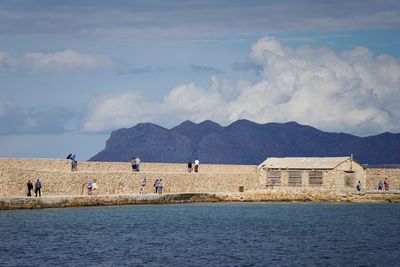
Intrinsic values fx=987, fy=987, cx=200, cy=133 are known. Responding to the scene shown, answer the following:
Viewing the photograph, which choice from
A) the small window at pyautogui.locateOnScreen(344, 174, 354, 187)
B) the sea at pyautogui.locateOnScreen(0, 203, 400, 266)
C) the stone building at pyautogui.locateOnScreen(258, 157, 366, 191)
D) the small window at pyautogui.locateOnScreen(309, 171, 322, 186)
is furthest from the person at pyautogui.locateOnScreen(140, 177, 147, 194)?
the small window at pyautogui.locateOnScreen(344, 174, 354, 187)

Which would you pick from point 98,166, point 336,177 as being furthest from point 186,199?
point 336,177

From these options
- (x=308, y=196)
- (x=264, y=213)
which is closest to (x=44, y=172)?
(x=264, y=213)

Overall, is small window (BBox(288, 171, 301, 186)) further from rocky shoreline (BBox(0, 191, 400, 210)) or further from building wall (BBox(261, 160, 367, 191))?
rocky shoreline (BBox(0, 191, 400, 210))

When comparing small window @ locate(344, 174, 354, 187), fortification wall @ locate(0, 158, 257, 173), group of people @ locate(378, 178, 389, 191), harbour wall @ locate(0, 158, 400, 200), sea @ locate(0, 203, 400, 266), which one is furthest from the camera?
group of people @ locate(378, 178, 389, 191)

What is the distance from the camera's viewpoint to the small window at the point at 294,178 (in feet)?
230

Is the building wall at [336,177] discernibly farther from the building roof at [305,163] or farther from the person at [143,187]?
the person at [143,187]

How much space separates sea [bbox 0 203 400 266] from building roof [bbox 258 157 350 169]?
31.0ft

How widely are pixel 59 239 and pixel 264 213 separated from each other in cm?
1934

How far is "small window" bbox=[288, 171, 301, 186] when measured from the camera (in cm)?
7000

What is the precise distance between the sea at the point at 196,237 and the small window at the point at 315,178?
29.4ft

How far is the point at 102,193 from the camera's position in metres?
57.8

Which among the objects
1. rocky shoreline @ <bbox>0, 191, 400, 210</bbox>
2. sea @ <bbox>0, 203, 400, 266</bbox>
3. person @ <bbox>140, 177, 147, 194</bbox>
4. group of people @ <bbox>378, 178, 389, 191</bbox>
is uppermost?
group of people @ <bbox>378, 178, 389, 191</bbox>

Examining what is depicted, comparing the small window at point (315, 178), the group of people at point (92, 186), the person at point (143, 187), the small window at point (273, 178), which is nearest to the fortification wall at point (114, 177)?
the person at point (143, 187)

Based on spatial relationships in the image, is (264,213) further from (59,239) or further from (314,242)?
(59,239)
